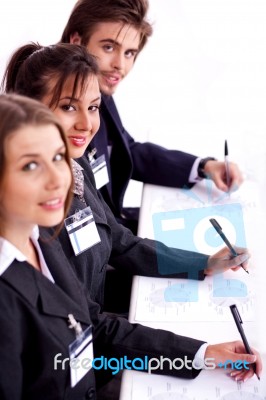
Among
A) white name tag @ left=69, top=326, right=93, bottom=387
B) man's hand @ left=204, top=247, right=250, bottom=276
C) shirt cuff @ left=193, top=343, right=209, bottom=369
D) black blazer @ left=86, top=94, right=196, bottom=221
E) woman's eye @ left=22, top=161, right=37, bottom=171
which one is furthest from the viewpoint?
black blazer @ left=86, top=94, right=196, bottom=221

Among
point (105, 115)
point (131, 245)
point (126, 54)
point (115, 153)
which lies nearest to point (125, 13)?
point (126, 54)

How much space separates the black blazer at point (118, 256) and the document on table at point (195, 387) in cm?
33

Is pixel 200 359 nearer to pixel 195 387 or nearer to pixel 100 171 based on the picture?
pixel 195 387

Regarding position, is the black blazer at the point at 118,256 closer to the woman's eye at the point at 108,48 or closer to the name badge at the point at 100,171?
the name badge at the point at 100,171

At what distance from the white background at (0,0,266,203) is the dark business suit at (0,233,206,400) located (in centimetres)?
184

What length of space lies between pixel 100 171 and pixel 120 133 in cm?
26

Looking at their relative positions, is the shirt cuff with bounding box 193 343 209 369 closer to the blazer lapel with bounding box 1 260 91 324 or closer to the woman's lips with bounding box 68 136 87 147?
the blazer lapel with bounding box 1 260 91 324

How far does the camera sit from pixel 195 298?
5.57 ft

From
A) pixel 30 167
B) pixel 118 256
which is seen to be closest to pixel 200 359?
pixel 118 256

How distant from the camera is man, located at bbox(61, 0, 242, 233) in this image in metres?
2.05

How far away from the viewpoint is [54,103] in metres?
1.58

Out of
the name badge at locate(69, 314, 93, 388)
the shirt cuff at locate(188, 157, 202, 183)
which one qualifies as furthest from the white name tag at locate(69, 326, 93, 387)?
the shirt cuff at locate(188, 157, 202, 183)

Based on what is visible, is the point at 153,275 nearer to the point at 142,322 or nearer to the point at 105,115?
the point at 142,322

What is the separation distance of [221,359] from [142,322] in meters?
0.27
